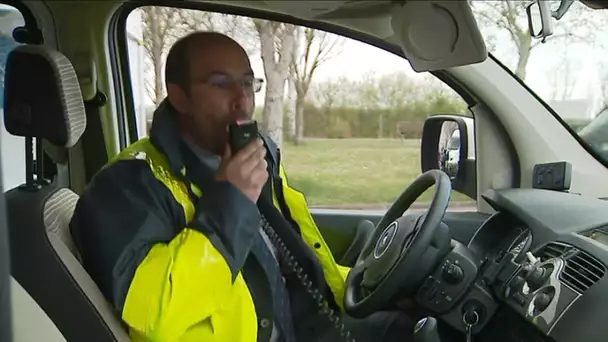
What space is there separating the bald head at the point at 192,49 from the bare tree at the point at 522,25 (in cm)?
68

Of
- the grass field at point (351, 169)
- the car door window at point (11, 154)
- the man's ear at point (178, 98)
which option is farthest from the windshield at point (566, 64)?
the car door window at point (11, 154)

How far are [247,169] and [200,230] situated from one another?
0.18 meters

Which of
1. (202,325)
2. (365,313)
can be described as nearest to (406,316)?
(365,313)

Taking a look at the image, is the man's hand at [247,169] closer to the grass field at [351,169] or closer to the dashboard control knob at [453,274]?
the dashboard control knob at [453,274]

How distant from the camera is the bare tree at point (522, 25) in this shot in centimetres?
205

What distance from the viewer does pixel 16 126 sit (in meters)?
1.51

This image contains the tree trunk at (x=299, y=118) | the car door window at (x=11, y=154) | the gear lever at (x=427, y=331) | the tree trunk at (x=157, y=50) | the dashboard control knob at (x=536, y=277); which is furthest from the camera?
the tree trunk at (x=299, y=118)

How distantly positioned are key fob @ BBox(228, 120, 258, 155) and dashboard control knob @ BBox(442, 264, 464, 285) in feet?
1.87

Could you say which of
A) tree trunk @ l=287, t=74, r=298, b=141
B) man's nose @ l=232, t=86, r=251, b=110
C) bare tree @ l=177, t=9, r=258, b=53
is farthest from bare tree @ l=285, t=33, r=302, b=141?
man's nose @ l=232, t=86, r=251, b=110

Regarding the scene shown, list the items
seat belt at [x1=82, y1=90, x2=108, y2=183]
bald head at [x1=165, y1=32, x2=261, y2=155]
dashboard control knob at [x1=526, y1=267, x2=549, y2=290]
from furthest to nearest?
seat belt at [x1=82, y1=90, x2=108, y2=183] → bald head at [x1=165, y1=32, x2=261, y2=155] → dashboard control knob at [x1=526, y1=267, x2=549, y2=290]

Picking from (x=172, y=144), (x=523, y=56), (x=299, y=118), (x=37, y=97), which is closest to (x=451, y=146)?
(x=523, y=56)

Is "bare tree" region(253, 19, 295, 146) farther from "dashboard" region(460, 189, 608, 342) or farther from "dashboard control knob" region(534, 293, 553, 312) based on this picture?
"dashboard control knob" region(534, 293, 553, 312)

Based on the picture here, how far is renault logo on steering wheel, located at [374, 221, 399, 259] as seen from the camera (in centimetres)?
197

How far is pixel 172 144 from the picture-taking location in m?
1.82
